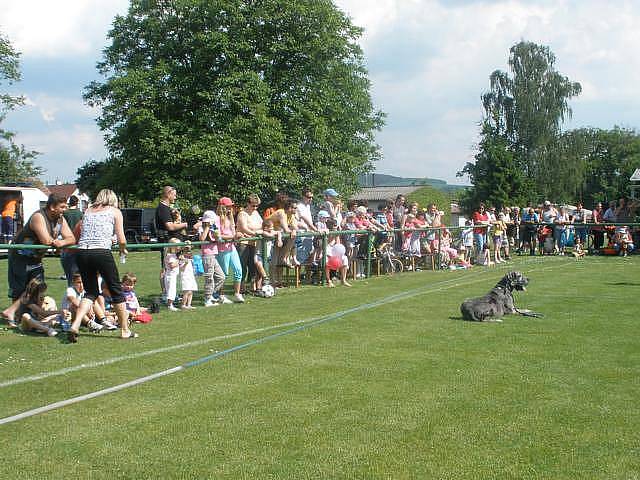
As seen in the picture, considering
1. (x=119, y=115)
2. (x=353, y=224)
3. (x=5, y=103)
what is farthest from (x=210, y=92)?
(x=353, y=224)

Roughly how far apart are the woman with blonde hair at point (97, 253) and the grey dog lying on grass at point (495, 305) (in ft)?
16.5

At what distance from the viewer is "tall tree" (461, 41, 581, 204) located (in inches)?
2485

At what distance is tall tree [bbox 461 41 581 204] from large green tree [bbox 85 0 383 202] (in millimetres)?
26250

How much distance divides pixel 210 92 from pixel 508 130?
119 feet

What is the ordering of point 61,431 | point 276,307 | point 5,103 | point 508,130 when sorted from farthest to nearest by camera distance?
point 508,130 < point 5,103 < point 276,307 < point 61,431

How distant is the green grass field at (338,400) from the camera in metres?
4.80

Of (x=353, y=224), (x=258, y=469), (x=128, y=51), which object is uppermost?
(x=128, y=51)

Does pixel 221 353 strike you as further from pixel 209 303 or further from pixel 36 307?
pixel 209 303

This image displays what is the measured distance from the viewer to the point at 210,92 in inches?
1484

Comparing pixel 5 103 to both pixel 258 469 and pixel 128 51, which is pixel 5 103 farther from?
pixel 258 469

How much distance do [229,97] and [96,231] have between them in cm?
2818

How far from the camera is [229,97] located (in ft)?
119

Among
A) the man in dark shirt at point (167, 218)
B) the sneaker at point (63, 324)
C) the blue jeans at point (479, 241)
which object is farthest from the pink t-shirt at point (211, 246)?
the blue jeans at point (479, 241)

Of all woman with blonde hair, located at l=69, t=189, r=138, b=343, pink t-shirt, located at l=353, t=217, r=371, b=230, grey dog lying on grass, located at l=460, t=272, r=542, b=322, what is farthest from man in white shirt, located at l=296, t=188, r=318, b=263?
woman with blonde hair, located at l=69, t=189, r=138, b=343
